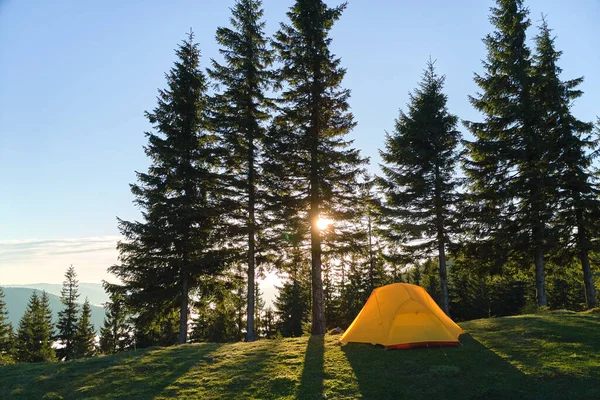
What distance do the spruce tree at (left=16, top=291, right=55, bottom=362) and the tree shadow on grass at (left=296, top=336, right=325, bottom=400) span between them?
4374cm

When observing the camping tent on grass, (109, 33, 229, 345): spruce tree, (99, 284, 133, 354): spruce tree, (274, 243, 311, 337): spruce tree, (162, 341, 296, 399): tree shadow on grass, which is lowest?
(99, 284, 133, 354): spruce tree

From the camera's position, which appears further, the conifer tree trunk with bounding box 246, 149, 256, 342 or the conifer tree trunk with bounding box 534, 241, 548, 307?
the conifer tree trunk with bounding box 534, 241, 548, 307

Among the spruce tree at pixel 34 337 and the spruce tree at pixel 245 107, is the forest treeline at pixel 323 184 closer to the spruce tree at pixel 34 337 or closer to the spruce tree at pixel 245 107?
the spruce tree at pixel 245 107

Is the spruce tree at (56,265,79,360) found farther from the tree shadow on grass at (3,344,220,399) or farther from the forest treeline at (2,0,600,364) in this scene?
the tree shadow on grass at (3,344,220,399)

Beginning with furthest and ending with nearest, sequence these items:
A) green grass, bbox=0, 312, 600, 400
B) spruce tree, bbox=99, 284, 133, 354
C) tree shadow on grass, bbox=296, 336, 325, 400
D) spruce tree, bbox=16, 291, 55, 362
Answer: spruce tree, bbox=99, 284, 133, 354
spruce tree, bbox=16, 291, 55, 362
tree shadow on grass, bbox=296, 336, 325, 400
green grass, bbox=0, 312, 600, 400

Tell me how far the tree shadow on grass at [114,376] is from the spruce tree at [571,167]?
19036 mm

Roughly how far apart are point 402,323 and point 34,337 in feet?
180

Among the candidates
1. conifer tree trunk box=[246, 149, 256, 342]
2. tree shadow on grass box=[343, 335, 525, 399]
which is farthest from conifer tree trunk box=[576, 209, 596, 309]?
conifer tree trunk box=[246, 149, 256, 342]

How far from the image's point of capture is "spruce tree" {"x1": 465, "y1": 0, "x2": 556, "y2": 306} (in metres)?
17.4

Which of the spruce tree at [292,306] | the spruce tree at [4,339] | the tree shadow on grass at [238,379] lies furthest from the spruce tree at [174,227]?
the spruce tree at [4,339]

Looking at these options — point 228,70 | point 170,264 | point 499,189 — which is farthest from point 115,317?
point 499,189

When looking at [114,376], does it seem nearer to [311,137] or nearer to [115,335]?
[311,137]

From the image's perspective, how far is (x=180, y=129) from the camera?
63.3 feet

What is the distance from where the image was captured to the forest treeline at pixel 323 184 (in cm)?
1675
